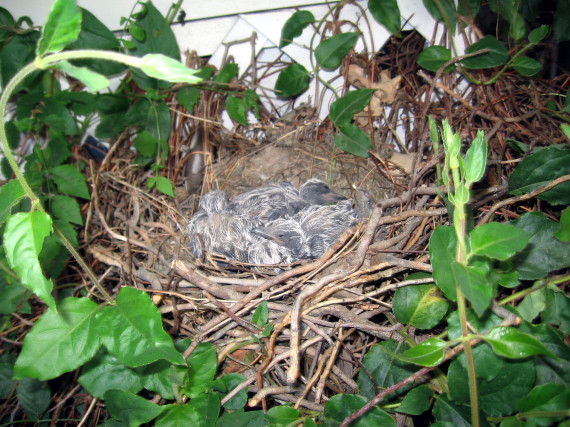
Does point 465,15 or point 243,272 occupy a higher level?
point 465,15

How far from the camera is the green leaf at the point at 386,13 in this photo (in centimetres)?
126

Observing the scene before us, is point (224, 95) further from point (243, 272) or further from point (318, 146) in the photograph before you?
point (243, 272)

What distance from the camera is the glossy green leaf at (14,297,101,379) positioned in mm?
738

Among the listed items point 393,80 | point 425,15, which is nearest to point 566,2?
point 425,15

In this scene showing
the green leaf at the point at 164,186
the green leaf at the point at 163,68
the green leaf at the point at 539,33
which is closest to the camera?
the green leaf at the point at 163,68

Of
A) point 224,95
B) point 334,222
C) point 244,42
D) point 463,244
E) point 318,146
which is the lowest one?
point 334,222

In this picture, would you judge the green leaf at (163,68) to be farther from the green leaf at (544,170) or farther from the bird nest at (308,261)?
the green leaf at (544,170)

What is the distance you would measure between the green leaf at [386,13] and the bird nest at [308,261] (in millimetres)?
111

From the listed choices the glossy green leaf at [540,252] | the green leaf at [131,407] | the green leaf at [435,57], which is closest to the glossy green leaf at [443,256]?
the glossy green leaf at [540,252]

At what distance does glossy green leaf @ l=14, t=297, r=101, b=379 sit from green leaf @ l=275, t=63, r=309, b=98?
984mm

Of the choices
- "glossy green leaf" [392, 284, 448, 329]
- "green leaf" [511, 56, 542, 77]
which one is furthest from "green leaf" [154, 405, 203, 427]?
"green leaf" [511, 56, 542, 77]

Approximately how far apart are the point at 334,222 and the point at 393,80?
0.59m

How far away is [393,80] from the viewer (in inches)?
53.6

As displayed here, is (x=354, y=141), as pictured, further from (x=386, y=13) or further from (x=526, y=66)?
(x=526, y=66)
